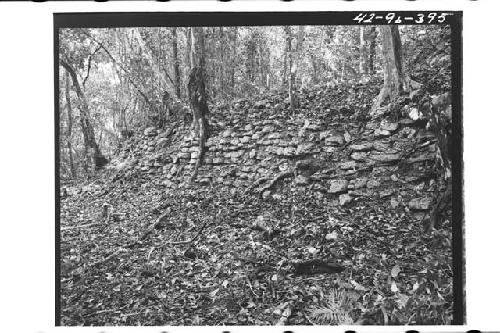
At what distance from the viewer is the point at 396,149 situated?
3111mm

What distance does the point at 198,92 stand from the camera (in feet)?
10.7

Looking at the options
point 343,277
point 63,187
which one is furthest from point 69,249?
point 343,277

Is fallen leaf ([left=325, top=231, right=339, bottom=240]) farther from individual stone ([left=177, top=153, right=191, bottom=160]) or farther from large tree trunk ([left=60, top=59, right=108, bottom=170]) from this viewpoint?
large tree trunk ([left=60, top=59, right=108, bottom=170])

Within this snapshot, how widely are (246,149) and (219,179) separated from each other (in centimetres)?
39

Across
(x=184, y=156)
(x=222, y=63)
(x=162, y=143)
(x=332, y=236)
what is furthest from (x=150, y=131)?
(x=332, y=236)

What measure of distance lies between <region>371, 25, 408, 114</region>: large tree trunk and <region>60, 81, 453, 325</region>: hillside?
13 cm

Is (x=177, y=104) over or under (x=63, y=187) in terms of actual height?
over

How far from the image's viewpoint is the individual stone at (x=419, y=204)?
307 centimetres

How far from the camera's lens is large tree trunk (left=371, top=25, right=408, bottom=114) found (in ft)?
10.2

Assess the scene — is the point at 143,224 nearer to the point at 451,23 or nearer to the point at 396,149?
the point at 396,149

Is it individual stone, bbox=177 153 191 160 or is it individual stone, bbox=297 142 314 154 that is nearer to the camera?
individual stone, bbox=297 142 314 154

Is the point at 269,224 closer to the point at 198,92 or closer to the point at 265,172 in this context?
the point at 265,172

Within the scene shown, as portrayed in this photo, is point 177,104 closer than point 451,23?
No

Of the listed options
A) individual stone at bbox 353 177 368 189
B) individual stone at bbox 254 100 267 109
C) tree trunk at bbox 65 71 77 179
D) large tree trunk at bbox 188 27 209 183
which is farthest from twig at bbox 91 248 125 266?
individual stone at bbox 353 177 368 189
